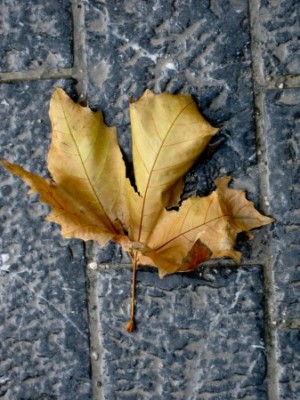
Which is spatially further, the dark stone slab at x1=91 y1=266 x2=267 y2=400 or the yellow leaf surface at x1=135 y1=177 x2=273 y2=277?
the dark stone slab at x1=91 y1=266 x2=267 y2=400

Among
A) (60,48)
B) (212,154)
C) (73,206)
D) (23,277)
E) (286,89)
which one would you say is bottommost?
(23,277)

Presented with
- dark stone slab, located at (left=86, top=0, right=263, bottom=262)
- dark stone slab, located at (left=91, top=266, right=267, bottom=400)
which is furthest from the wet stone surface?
dark stone slab, located at (left=91, top=266, right=267, bottom=400)

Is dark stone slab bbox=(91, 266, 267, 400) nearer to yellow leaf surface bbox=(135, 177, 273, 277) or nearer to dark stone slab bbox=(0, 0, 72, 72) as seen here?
yellow leaf surface bbox=(135, 177, 273, 277)

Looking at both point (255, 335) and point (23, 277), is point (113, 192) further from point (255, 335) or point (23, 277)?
point (255, 335)

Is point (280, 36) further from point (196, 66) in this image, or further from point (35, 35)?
point (35, 35)

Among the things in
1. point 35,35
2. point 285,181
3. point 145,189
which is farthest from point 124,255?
point 35,35

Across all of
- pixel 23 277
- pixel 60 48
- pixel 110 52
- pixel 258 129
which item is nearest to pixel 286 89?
pixel 258 129
